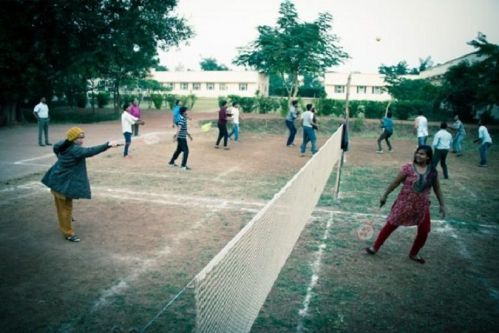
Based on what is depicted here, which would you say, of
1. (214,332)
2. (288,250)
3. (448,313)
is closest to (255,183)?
(288,250)

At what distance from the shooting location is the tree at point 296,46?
29.6m

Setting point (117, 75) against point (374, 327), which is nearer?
point (374, 327)

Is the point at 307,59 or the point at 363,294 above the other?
the point at 307,59

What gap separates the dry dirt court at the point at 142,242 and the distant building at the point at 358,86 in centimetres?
4846

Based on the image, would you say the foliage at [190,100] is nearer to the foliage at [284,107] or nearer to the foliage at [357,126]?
the foliage at [284,107]

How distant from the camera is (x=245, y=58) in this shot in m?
34.1

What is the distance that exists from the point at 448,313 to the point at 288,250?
213cm

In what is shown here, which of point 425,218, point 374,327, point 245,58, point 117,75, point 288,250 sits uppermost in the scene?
point 245,58

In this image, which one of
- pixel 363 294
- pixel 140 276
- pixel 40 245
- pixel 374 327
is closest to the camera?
pixel 374 327

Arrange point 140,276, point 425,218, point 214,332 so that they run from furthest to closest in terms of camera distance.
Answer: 1. point 425,218
2. point 140,276
3. point 214,332

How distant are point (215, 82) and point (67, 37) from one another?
46527 mm

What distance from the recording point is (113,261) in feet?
17.9

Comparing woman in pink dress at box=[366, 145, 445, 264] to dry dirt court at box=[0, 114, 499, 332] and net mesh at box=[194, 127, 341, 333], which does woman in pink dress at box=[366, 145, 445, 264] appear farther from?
net mesh at box=[194, 127, 341, 333]

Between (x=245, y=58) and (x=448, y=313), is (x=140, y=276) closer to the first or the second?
(x=448, y=313)
